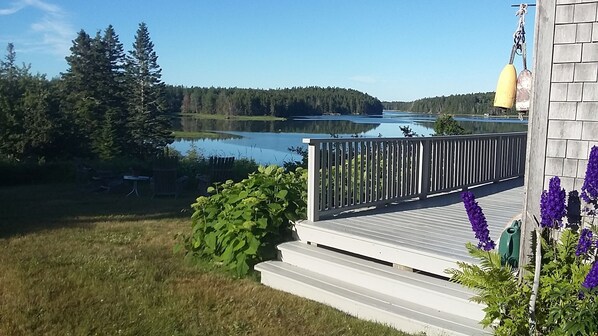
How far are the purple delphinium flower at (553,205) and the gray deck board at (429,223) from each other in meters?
0.98

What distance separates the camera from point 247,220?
4848 millimetres

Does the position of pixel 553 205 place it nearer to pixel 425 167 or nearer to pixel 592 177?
pixel 592 177

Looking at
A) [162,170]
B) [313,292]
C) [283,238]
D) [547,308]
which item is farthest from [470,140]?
[162,170]

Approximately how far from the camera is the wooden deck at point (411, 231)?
398 cm

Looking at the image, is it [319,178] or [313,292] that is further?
[319,178]

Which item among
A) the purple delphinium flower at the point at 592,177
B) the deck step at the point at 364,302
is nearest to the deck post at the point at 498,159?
the deck step at the point at 364,302

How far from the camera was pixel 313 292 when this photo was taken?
4.21m

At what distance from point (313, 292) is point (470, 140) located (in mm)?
3900

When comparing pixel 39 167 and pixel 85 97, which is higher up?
pixel 85 97

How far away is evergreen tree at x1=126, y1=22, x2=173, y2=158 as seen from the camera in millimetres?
27578

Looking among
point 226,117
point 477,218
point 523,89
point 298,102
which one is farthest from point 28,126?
point 226,117

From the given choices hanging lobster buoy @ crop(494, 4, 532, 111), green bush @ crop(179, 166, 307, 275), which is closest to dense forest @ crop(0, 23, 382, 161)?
green bush @ crop(179, 166, 307, 275)

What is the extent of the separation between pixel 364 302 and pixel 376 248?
521 millimetres

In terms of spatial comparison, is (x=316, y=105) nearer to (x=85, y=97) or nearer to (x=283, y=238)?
(x=85, y=97)
